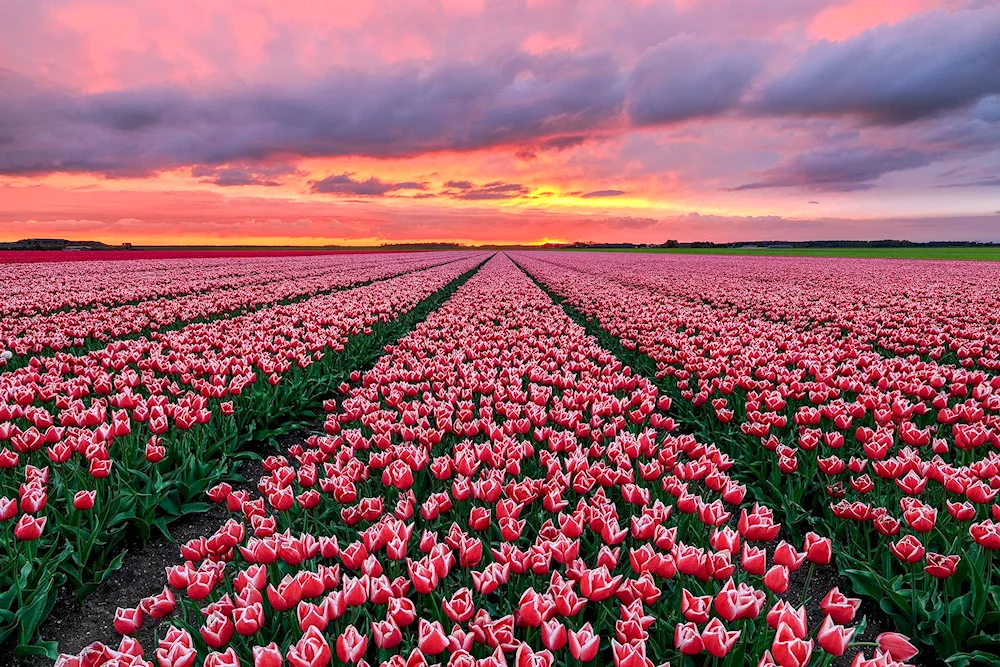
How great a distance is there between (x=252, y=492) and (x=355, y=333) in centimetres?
562

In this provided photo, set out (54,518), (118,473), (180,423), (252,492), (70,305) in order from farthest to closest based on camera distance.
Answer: (70,305) < (252,492) < (180,423) < (118,473) < (54,518)

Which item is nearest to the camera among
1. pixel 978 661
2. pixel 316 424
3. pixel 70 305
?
pixel 978 661

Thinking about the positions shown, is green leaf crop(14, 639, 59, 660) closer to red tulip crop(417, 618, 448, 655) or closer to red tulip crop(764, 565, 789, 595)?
red tulip crop(417, 618, 448, 655)

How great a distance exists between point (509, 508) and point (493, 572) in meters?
0.54

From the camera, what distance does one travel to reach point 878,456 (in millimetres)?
3908

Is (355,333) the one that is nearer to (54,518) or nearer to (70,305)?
(54,518)

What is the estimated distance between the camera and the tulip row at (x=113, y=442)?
10.7 ft

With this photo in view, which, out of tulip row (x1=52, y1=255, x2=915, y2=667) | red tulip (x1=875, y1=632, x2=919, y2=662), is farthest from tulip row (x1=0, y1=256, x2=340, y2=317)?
red tulip (x1=875, y1=632, x2=919, y2=662)

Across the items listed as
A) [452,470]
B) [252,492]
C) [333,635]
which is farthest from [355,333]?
[333,635]

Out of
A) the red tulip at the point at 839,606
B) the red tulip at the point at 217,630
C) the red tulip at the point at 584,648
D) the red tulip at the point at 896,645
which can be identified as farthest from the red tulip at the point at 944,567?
the red tulip at the point at 217,630

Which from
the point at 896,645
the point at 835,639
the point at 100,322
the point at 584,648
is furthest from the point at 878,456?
the point at 100,322

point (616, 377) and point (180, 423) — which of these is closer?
point (180, 423)

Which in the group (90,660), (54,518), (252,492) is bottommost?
(252,492)

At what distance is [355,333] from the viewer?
10789 mm
